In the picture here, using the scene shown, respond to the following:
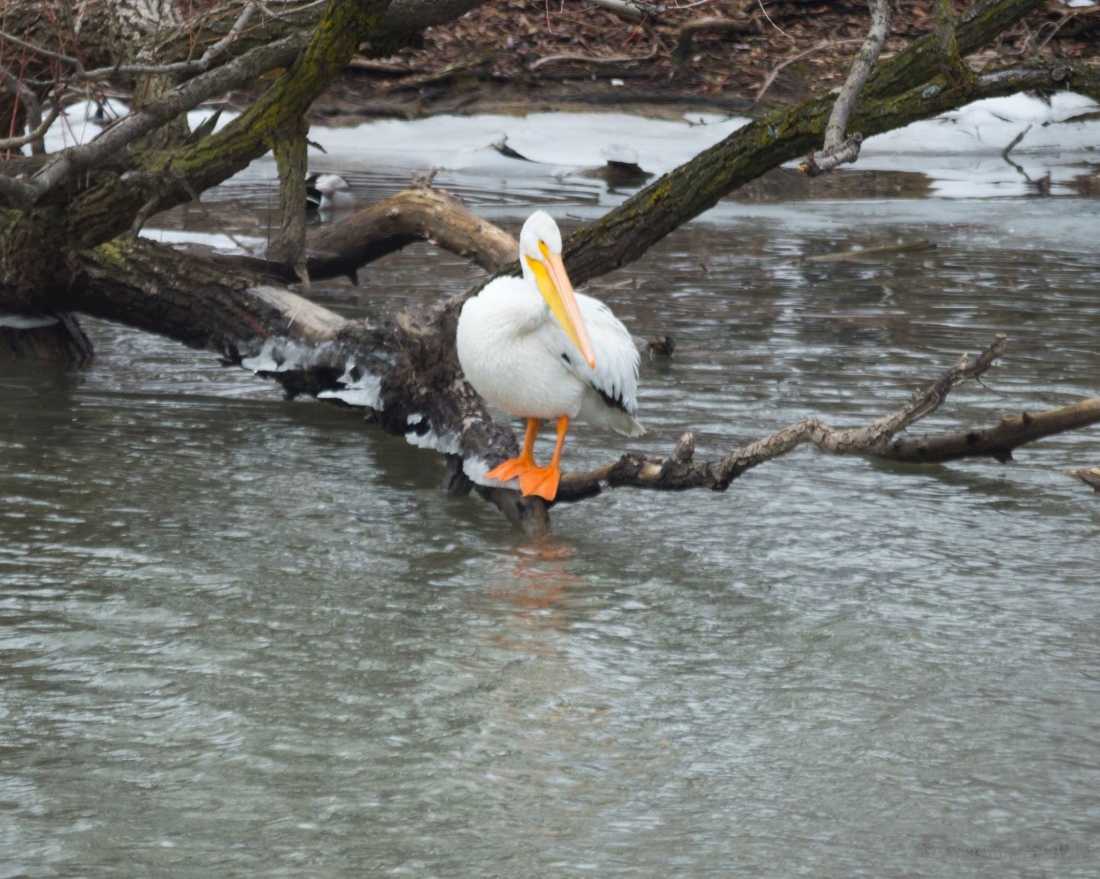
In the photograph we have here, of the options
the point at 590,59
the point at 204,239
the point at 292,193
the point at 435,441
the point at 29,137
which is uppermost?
the point at 590,59

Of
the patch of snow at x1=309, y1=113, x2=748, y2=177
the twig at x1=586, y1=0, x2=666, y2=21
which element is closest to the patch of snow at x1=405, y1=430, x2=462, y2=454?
the twig at x1=586, y1=0, x2=666, y2=21

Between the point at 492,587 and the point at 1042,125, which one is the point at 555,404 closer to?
the point at 492,587

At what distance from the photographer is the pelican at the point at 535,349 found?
4.85 metres

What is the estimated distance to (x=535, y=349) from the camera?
4.89m

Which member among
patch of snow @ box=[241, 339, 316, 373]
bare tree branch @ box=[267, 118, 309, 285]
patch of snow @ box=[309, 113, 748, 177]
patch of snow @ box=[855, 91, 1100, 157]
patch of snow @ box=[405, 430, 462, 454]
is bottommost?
patch of snow @ box=[405, 430, 462, 454]

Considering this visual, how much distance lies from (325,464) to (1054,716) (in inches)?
123

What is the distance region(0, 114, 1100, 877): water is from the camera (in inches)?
113

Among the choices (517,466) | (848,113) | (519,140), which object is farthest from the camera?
(519,140)

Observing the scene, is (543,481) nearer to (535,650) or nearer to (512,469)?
(512,469)

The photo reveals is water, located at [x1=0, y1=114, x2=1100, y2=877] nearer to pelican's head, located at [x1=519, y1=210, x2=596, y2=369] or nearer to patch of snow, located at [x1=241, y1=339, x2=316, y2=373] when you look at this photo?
patch of snow, located at [x1=241, y1=339, x2=316, y2=373]

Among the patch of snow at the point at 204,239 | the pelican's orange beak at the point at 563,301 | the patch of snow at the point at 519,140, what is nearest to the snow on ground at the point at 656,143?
the patch of snow at the point at 519,140

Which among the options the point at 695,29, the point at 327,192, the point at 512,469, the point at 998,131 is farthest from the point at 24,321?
the point at 998,131

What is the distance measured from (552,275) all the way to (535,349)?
26 cm

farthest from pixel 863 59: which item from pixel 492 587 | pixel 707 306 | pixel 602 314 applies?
pixel 707 306
